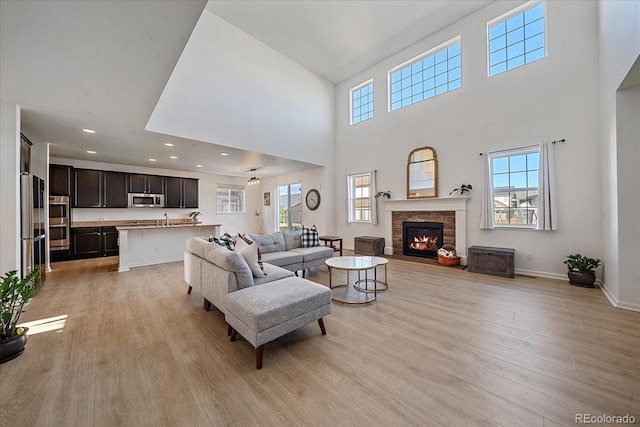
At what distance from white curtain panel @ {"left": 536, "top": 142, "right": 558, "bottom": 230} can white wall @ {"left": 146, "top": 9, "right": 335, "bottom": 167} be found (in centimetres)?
504

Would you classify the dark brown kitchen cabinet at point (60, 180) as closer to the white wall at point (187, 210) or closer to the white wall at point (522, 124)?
the white wall at point (187, 210)

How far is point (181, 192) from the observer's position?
781 centimetres

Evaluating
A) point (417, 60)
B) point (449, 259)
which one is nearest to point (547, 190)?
point (449, 259)

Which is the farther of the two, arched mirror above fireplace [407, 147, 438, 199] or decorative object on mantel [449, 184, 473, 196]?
arched mirror above fireplace [407, 147, 438, 199]

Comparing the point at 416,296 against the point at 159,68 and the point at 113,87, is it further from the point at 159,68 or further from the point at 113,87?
the point at 113,87

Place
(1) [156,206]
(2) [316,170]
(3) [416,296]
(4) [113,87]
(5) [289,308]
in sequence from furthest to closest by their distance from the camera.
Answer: (2) [316,170] < (1) [156,206] < (3) [416,296] < (4) [113,87] < (5) [289,308]

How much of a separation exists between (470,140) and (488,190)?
3.77ft

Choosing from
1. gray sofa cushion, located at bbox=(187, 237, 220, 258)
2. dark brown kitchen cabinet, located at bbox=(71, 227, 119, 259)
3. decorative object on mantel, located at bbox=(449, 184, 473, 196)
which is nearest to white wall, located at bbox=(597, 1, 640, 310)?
decorative object on mantel, located at bbox=(449, 184, 473, 196)

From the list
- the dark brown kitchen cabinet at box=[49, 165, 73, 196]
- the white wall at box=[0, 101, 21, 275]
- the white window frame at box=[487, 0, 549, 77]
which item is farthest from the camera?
the dark brown kitchen cabinet at box=[49, 165, 73, 196]

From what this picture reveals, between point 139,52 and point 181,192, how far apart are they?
6.36 metres

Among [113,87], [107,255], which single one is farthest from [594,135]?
[107,255]

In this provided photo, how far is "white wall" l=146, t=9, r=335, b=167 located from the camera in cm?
456

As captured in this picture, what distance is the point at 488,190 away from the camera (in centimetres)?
483

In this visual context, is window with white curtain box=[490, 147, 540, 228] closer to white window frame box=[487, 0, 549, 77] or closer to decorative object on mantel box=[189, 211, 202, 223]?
white window frame box=[487, 0, 549, 77]
